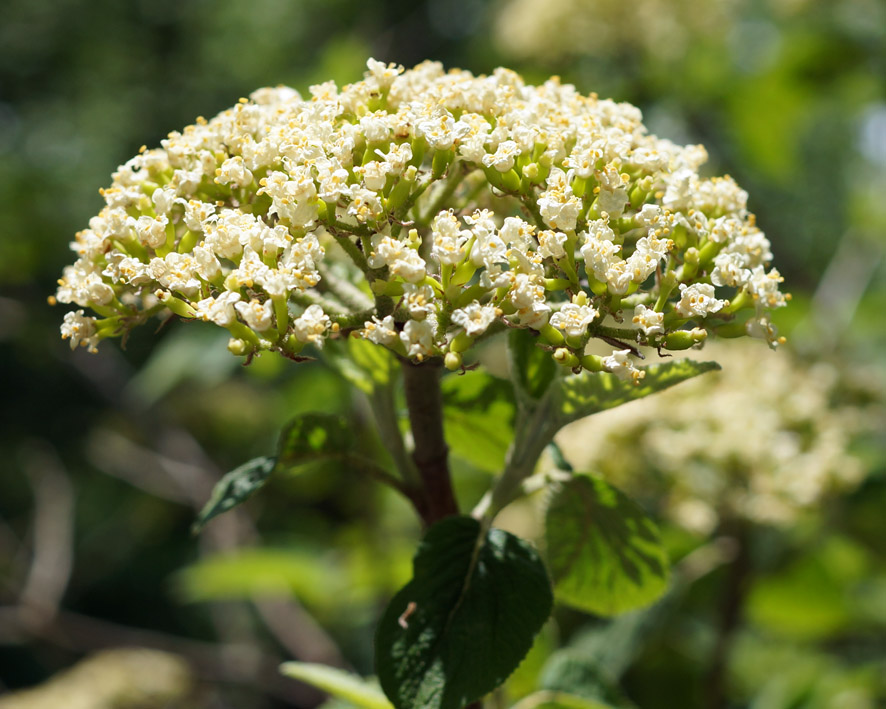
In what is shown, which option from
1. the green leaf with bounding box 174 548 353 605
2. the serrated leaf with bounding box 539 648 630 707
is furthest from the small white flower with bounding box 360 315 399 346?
the green leaf with bounding box 174 548 353 605

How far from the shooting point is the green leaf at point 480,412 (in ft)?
4.00

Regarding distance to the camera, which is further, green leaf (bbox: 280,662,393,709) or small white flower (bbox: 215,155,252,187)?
green leaf (bbox: 280,662,393,709)

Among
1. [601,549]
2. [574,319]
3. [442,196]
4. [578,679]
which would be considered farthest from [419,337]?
[578,679]

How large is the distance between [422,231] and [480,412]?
1.12ft

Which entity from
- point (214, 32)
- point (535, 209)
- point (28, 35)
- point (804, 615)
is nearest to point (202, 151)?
point (535, 209)

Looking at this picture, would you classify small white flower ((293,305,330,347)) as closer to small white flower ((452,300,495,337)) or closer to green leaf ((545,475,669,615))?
small white flower ((452,300,495,337))

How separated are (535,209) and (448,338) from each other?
0.19m

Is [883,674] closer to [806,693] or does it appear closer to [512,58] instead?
[806,693]

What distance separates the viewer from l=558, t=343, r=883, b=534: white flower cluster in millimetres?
1899

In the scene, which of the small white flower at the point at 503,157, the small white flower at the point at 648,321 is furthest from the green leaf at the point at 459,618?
the small white flower at the point at 503,157

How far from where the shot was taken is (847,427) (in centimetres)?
222

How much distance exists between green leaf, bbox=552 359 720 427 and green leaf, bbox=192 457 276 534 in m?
0.39

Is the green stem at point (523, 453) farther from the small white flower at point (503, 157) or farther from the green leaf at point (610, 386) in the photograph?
the small white flower at point (503, 157)

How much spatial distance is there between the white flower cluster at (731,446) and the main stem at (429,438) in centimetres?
95
